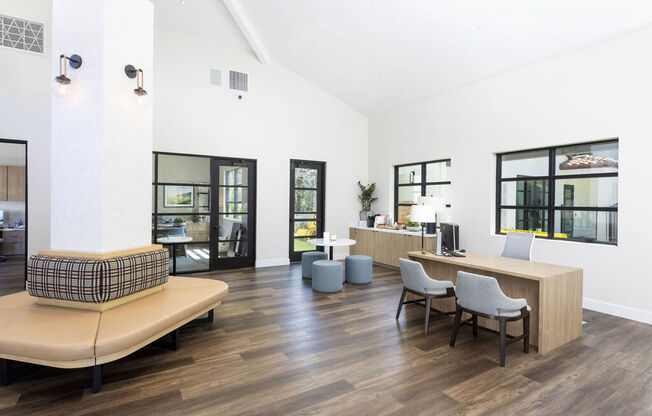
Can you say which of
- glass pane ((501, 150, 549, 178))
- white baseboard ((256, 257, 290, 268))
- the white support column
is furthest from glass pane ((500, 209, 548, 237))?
the white support column

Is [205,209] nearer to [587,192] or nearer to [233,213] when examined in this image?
[233,213]

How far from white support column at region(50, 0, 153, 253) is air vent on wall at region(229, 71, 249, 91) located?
3690 mm

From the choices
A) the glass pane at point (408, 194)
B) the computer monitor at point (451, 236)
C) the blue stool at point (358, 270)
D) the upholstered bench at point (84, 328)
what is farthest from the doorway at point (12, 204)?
the computer monitor at point (451, 236)

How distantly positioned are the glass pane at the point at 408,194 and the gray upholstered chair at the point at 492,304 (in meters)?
4.27

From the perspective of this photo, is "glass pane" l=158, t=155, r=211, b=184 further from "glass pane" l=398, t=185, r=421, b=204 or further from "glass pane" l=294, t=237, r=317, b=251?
"glass pane" l=398, t=185, r=421, b=204

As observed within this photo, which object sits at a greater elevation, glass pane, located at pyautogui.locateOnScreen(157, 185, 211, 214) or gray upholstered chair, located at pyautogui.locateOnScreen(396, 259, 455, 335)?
glass pane, located at pyautogui.locateOnScreen(157, 185, 211, 214)

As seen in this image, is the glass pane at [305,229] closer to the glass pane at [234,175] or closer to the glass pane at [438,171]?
the glass pane at [234,175]

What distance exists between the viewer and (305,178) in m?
7.89

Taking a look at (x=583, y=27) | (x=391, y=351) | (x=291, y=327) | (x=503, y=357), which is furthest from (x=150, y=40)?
(x=583, y=27)

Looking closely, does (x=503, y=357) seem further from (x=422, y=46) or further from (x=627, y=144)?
(x=422, y=46)

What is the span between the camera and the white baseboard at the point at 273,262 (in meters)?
7.20

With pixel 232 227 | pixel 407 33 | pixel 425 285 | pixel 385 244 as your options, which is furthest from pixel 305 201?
pixel 425 285

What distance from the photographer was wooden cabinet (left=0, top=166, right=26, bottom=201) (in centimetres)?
831

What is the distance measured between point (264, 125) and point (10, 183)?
21.3ft
